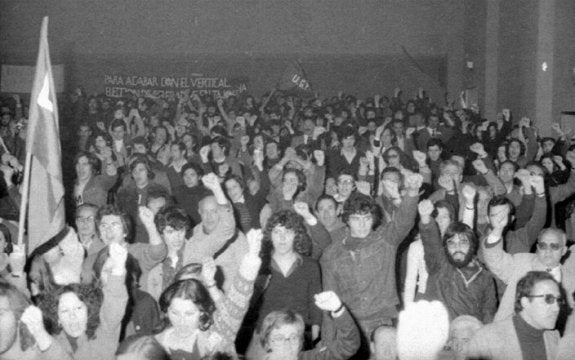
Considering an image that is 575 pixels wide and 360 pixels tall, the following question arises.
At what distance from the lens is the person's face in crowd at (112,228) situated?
565 centimetres

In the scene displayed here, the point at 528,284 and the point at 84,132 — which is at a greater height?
the point at 84,132

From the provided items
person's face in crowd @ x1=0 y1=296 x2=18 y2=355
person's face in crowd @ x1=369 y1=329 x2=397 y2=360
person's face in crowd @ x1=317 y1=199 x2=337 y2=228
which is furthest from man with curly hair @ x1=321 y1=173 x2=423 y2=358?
person's face in crowd @ x1=0 y1=296 x2=18 y2=355

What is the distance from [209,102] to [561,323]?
12936 mm

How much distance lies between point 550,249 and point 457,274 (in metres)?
0.73

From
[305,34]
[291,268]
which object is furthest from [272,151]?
[305,34]

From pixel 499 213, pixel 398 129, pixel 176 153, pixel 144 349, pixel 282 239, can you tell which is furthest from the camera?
pixel 398 129

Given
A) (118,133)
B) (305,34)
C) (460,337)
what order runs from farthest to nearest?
(305,34) → (118,133) → (460,337)

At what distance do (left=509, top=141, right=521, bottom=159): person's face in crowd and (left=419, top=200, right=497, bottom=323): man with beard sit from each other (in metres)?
5.21

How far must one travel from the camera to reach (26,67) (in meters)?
21.2

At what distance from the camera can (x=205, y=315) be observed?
14.3ft

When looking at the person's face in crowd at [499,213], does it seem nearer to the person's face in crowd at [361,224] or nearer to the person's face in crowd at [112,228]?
the person's face in crowd at [361,224]

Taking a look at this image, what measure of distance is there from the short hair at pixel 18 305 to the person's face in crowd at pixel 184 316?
72 cm

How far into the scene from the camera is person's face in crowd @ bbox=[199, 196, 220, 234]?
618 centimetres

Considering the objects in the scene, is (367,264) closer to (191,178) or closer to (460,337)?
(460,337)
